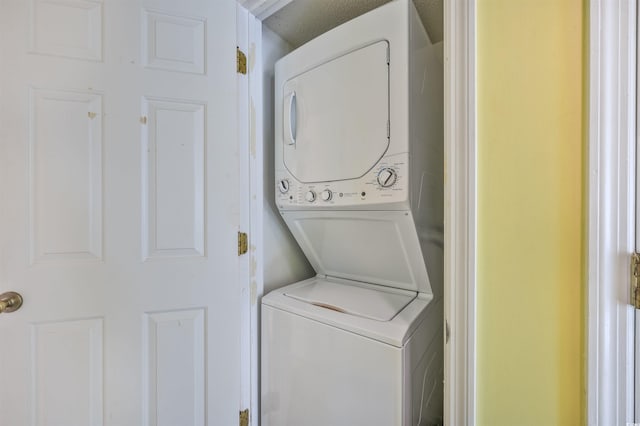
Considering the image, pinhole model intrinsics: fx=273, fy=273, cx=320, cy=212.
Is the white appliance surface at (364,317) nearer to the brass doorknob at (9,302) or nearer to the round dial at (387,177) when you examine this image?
the round dial at (387,177)

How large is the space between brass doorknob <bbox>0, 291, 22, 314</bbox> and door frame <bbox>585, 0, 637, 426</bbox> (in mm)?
1662

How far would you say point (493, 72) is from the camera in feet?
2.17

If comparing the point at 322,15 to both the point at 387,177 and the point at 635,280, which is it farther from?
the point at 635,280

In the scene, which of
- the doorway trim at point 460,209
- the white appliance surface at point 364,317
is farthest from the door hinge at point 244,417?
the doorway trim at point 460,209

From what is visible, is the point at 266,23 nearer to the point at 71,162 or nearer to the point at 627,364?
the point at 71,162

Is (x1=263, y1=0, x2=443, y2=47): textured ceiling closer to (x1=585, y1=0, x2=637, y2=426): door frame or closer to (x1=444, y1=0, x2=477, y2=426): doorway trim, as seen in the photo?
(x1=444, y1=0, x2=477, y2=426): doorway trim

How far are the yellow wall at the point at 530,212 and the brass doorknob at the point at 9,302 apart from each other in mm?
1487

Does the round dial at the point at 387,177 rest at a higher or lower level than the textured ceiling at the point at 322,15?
lower

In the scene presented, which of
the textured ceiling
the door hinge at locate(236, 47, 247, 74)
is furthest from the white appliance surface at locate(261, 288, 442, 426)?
the textured ceiling

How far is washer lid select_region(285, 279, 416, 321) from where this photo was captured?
3.43 feet

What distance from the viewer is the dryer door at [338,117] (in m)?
1.03

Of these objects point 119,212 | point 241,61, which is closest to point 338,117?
point 241,61

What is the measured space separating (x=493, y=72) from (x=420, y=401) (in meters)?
1.09

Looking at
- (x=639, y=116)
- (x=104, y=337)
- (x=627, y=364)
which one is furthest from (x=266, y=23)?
(x=627, y=364)
